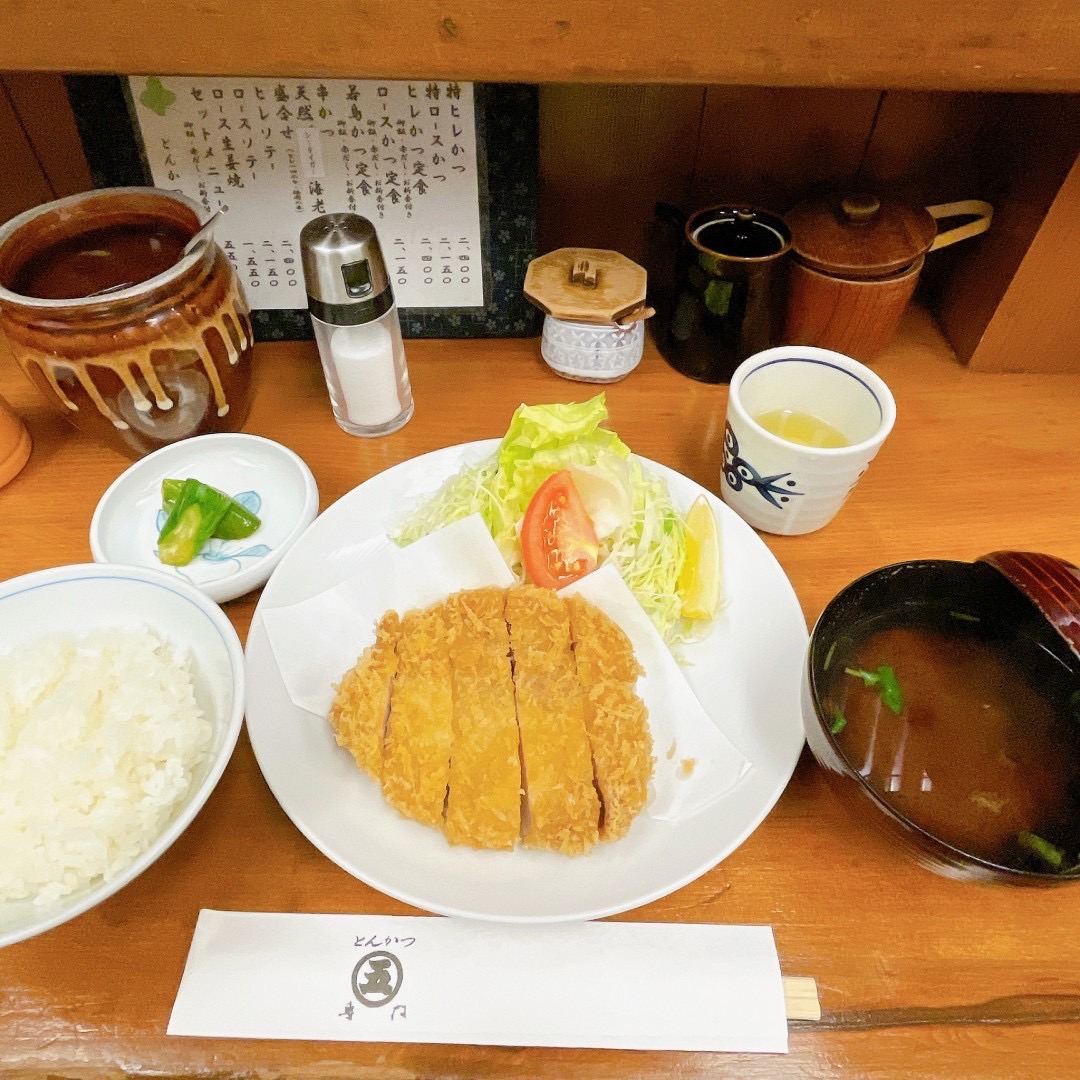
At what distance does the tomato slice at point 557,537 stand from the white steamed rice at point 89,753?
0.61m

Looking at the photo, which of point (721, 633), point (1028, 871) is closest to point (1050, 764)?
point (1028, 871)

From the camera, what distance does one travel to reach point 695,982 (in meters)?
1.04

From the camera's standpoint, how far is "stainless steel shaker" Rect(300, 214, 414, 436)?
4.55 feet

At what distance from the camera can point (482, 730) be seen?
3.87 ft

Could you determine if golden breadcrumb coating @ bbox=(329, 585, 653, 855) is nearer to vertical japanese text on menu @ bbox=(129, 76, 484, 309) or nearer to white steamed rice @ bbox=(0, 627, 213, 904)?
white steamed rice @ bbox=(0, 627, 213, 904)

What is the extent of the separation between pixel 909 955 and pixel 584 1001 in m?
0.46

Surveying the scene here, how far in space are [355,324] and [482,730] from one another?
827mm

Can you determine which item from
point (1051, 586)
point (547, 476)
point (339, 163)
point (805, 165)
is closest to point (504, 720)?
point (547, 476)

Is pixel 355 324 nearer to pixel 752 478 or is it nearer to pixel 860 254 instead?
pixel 752 478

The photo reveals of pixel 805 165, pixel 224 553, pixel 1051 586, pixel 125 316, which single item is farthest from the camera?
pixel 805 165

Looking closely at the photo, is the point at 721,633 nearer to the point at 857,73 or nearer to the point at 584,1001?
the point at 584,1001

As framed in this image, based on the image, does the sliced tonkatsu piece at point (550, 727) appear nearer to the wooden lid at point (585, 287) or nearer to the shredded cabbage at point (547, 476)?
the shredded cabbage at point (547, 476)

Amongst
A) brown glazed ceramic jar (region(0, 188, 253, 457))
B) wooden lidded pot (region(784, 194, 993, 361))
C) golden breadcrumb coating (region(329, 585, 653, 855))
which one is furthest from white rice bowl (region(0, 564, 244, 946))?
wooden lidded pot (region(784, 194, 993, 361))

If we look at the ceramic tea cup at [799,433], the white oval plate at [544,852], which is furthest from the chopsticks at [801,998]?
the ceramic tea cup at [799,433]
